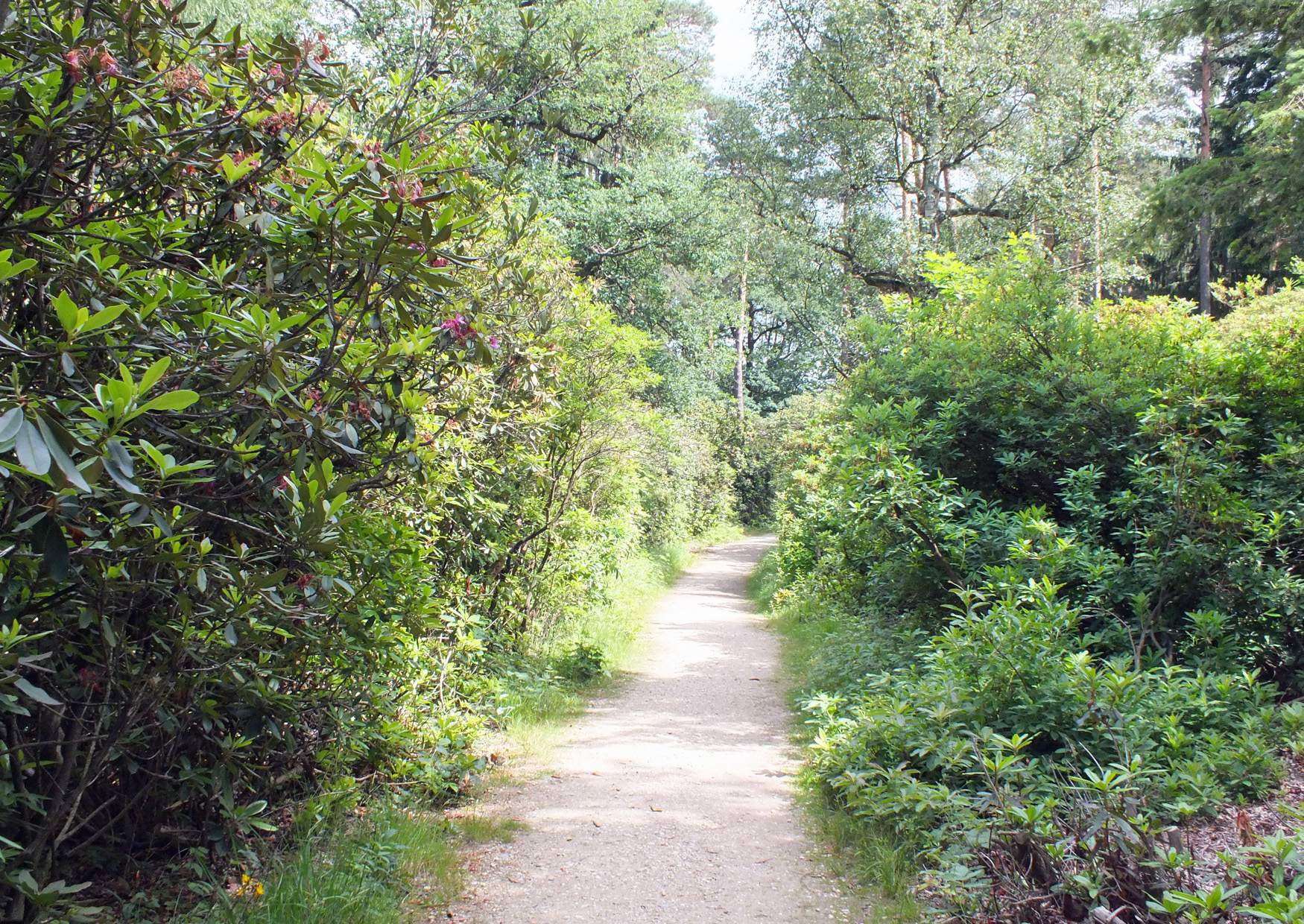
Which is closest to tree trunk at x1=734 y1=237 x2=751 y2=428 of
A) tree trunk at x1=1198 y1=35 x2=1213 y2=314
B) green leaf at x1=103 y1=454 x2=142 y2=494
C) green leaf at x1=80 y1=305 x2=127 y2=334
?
tree trunk at x1=1198 y1=35 x2=1213 y2=314

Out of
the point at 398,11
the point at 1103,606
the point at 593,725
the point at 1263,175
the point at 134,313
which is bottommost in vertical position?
the point at 593,725

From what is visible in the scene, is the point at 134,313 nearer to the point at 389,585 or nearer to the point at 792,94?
the point at 389,585

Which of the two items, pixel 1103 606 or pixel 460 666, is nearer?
pixel 1103 606

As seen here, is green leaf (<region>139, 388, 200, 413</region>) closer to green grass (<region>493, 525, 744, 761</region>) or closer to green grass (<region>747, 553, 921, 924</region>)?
green grass (<region>747, 553, 921, 924</region>)

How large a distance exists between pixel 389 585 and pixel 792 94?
17447 mm

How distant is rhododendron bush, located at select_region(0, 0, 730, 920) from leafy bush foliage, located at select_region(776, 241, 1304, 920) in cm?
290

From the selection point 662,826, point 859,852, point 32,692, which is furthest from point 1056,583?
point 32,692

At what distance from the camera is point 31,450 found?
1.58 m

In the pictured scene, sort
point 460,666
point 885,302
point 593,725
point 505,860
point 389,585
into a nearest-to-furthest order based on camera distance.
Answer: point 389,585 → point 505,860 → point 460,666 → point 593,725 → point 885,302

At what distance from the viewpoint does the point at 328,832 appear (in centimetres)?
428

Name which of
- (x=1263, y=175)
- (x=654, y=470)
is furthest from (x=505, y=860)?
(x=654, y=470)

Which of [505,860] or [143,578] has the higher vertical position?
[143,578]

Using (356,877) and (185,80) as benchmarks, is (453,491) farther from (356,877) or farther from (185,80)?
(185,80)

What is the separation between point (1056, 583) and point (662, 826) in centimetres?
310
